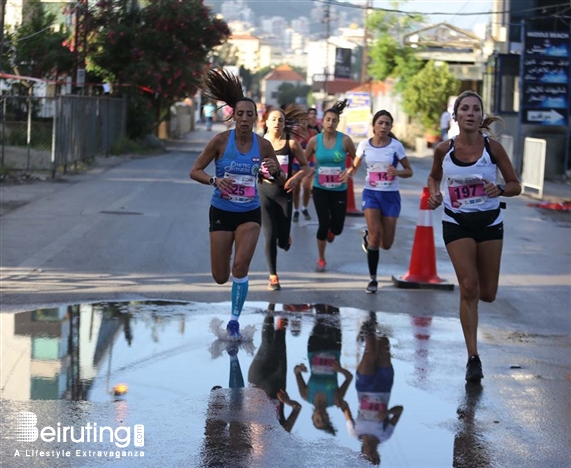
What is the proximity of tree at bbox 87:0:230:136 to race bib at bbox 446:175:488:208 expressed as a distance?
Answer: 3201 centimetres

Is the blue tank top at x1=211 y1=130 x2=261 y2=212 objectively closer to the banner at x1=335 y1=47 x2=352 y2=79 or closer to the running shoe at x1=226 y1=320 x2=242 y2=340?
the running shoe at x1=226 y1=320 x2=242 y2=340

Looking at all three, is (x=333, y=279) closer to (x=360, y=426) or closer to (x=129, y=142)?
(x=360, y=426)

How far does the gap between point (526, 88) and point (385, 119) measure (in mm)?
17904

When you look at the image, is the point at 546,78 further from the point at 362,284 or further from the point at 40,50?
the point at 362,284

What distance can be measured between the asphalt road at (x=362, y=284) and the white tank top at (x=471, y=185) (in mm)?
1162

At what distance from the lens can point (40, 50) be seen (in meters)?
36.1

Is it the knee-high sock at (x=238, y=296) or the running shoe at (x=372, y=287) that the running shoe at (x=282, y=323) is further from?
the running shoe at (x=372, y=287)

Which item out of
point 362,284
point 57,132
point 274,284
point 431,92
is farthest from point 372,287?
point 431,92

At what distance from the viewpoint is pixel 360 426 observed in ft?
19.7

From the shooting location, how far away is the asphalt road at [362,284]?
6.52 m

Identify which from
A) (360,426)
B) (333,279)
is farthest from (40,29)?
(360,426)

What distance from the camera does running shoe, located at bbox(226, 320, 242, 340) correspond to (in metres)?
8.20

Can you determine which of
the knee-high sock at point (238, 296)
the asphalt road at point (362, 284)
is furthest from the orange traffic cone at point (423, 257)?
the knee-high sock at point (238, 296)

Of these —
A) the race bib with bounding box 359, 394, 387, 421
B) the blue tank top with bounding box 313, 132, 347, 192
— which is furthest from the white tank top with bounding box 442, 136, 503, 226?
the blue tank top with bounding box 313, 132, 347, 192
